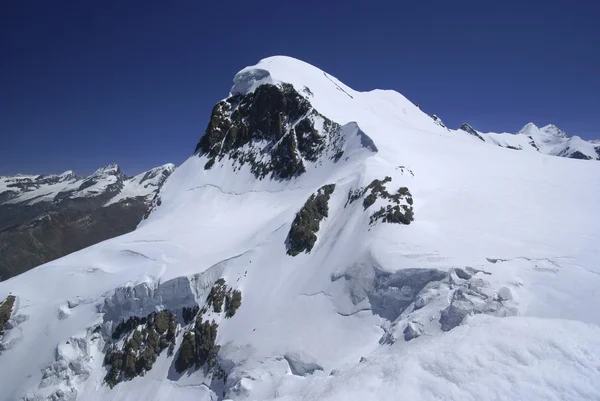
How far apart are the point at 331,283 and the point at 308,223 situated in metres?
7.46

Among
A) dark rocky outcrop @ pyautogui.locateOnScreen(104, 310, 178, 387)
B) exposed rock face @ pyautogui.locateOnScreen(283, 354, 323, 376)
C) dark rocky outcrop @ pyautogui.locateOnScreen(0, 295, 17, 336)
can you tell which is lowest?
dark rocky outcrop @ pyautogui.locateOnScreen(104, 310, 178, 387)

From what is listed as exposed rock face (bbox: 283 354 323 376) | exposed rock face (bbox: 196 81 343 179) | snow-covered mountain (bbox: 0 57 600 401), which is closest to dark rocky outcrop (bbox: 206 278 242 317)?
snow-covered mountain (bbox: 0 57 600 401)

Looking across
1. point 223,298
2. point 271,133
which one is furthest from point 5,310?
point 271,133

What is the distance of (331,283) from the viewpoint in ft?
73.5

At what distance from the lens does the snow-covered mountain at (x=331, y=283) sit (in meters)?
11.3

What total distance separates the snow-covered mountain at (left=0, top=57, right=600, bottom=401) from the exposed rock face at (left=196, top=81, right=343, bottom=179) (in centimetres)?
31

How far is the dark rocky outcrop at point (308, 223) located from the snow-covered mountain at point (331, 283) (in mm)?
167

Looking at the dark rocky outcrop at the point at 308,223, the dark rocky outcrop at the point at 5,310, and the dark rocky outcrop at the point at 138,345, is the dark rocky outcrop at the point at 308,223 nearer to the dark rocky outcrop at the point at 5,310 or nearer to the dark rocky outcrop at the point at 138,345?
the dark rocky outcrop at the point at 138,345

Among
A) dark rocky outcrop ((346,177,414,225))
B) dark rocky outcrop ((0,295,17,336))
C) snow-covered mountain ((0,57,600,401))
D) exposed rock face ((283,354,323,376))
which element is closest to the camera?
snow-covered mountain ((0,57,600,401))

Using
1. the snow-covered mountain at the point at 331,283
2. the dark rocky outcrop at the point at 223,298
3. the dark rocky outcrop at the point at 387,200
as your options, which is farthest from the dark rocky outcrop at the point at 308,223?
the dark rocky outcrop at the point at 223,298

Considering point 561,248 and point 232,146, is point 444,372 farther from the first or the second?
point 232,146

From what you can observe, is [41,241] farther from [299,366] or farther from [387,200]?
[387,200]

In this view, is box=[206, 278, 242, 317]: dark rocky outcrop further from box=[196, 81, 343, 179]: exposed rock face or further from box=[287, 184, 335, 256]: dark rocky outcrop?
box=[196, 81, 343, 179]: exposed rock face

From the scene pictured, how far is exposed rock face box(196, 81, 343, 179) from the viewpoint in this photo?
42781mm
